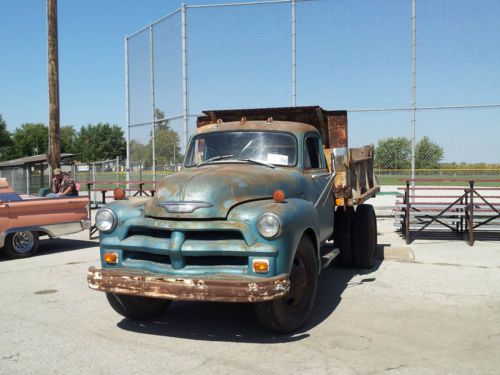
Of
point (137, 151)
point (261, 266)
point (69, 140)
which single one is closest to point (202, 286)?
point (261, 266)

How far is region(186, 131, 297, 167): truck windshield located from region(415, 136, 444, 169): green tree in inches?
333

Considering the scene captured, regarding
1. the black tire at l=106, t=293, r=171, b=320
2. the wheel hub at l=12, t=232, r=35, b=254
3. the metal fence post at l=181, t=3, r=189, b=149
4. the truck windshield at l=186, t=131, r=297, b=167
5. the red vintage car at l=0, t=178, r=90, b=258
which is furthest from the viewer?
the metal fence post at l=181, t=3, r=189, b=149

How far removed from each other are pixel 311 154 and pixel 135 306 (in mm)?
2795

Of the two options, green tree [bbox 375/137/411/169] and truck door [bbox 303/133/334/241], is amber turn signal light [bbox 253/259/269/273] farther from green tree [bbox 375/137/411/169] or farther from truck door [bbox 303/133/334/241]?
green tree [bbox 375/137/411/169]

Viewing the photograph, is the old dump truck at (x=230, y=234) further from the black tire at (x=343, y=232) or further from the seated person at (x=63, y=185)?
the seated person at (x=63, y=185)

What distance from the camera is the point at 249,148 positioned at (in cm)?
604

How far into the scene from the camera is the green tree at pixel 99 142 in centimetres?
9256

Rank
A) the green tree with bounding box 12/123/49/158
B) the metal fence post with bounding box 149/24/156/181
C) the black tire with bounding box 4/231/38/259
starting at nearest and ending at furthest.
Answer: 1. the black tire with bounding box 4/231/38/259
2. the metal fence post with bounding box 149/24/156/181
3. the green tree with bounding box 12/123/49/158

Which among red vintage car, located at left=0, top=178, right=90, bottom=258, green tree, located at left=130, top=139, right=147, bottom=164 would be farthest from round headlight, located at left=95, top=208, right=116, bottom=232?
green tree, located at left=130, top=139, right=147, bottom=164

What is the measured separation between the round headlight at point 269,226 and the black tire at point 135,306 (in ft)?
5.58

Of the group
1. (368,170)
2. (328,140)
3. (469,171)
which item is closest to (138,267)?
(328,140)

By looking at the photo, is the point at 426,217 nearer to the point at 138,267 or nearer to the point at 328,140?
the point at 328,140

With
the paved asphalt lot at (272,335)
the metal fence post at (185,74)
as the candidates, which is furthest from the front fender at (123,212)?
the metal fence post at (185,74)

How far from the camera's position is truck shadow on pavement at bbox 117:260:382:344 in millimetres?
4852
